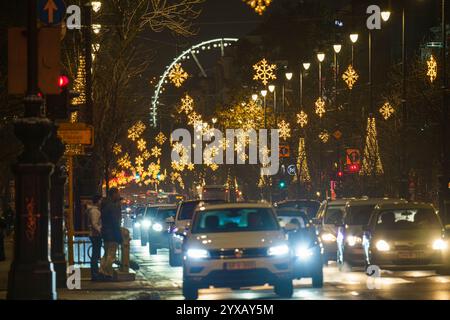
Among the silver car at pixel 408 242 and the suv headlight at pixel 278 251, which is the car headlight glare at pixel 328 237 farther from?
the suv headlight at pixel 278 251

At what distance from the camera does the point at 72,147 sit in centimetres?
2675

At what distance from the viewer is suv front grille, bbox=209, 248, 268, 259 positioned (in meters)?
21.0

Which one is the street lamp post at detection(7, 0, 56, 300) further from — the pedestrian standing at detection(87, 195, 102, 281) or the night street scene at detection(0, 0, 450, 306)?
the pedestrian standing at detection(87, 195, 102, 281)

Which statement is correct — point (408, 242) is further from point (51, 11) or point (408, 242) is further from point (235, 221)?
point (51, 11)

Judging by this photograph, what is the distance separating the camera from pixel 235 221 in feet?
73.8

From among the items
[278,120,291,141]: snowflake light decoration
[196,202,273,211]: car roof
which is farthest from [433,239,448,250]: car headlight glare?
[278,120,291,141]: snowflake light decoration

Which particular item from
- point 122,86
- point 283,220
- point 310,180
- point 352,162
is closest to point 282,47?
point 310,180

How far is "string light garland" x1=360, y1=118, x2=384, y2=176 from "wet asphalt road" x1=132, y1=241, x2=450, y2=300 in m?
25.5

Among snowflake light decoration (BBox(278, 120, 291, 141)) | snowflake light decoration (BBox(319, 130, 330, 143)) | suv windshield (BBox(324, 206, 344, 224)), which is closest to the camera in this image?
suv windshield (BBox(324, 206, 344, 224))

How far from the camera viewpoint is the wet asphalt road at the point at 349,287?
21422mm

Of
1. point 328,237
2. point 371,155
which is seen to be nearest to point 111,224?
point 328,237
